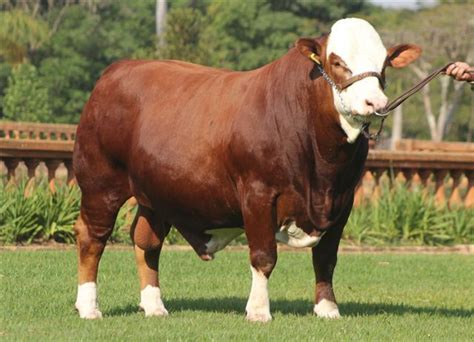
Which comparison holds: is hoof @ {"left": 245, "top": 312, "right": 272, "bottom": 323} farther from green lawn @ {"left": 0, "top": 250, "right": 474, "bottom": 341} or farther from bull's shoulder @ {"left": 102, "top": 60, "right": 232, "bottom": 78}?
bull's shoulder @ {"left": 102, "top": 60, "right": 232, "bottom": 78}

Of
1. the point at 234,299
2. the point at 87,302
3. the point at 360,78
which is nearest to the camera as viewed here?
the point at 360,78

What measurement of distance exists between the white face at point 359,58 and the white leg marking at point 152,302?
2383 millimetres

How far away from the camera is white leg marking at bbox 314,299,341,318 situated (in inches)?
408

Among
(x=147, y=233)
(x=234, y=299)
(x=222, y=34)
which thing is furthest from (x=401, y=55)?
(x=222, y=34)

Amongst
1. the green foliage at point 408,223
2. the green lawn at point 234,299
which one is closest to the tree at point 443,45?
the green foliage at point 408,223

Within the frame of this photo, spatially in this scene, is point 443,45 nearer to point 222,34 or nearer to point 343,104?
point 222,34

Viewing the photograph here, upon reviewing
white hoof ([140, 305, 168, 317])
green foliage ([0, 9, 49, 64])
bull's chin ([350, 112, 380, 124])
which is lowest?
green foliage ([0, 9, 49, 64])

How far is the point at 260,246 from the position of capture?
9820 millimetres

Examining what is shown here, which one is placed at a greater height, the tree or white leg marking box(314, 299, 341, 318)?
white leg marking box(314, 299, 341, 318)

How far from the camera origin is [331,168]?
9781 millimetres

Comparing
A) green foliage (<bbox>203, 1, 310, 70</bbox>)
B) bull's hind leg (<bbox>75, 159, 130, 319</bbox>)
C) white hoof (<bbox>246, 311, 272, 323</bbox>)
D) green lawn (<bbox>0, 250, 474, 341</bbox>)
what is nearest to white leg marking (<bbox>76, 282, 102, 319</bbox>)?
green lawn (<bbox>0, 250, 474, 341</bbox>)

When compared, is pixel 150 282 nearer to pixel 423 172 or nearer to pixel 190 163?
pixel 190 163

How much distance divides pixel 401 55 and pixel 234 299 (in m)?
3.16

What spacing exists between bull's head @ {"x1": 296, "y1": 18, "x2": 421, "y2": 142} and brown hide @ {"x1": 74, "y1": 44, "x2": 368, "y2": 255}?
0.12m
